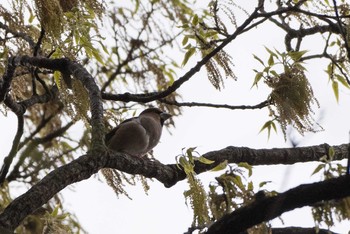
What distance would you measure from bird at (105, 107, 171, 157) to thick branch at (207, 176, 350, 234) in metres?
2.68

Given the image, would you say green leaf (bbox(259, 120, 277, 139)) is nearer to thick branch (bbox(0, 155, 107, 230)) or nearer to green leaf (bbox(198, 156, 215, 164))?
green leaf (bbox(198, 156, 215, 164))

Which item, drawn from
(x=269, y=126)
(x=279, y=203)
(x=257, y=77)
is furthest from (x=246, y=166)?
(x=279, y=203)

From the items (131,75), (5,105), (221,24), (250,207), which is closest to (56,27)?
(5,105)

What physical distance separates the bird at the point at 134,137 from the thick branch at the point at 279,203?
8.81ft

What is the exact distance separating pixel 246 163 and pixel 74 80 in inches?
38.0

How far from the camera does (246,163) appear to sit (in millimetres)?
3455

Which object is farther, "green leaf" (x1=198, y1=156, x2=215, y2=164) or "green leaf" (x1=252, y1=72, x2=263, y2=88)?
"green leaf" (x1=252, y1=72, x2=263, y2=88)

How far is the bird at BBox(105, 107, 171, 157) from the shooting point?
187 inches

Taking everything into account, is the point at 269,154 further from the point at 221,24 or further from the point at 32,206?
the point at 32,206

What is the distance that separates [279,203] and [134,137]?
2900mm

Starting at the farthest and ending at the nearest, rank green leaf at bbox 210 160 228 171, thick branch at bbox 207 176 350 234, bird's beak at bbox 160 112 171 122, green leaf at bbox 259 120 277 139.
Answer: bird's beak at bbox 160 112 171 122, green leaf at bbox 259 120 277 139, green leaf at bbox 210 160 228 171, thick branch at bbox 207 176 350 234

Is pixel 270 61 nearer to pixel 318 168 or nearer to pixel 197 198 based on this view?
pixel 318 168

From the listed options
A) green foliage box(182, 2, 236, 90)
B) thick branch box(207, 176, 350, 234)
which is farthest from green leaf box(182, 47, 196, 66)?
thick branch box(207, 176, 350, 234)

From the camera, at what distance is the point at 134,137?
480 centimetres
